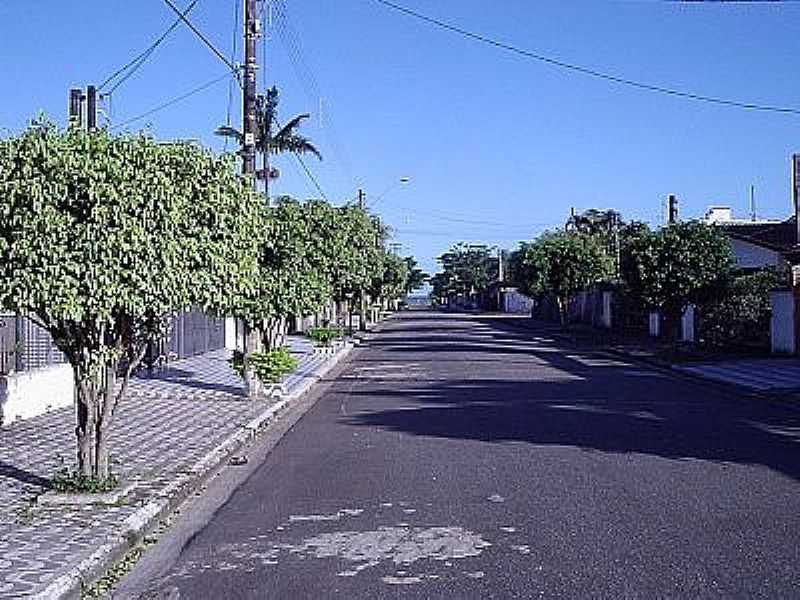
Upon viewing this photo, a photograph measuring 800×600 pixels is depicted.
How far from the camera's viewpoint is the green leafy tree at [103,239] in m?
9.91

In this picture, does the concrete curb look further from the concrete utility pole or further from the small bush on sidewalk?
the concrete utility pole

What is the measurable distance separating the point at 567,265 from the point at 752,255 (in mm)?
9855

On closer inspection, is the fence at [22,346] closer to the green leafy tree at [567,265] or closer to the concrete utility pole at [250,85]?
the concrete utility pole at [250,85]

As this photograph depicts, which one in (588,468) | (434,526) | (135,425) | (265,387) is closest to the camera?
(434,526)

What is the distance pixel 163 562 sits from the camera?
881 cm

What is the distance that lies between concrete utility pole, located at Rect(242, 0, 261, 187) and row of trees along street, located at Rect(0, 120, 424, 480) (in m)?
9.83

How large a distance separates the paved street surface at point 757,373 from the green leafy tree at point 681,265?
2.38 m

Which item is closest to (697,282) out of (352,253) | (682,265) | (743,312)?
(682,265)

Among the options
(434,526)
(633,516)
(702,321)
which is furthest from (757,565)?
(702,321)

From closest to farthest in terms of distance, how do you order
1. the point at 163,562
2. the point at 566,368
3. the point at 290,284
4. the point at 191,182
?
the point at 163,562
the point at 191,182
the point at 290,284
the point at 566,368

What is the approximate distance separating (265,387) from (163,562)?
1428 centimetres

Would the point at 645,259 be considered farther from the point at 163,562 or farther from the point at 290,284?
the point at 163,562

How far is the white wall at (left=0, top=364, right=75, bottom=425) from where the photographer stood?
1705cm

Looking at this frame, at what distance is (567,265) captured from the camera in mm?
59375
